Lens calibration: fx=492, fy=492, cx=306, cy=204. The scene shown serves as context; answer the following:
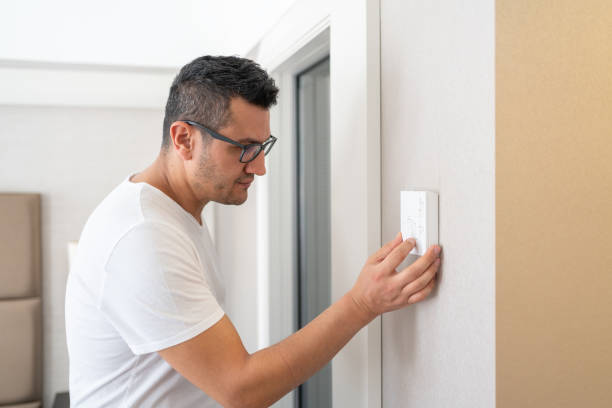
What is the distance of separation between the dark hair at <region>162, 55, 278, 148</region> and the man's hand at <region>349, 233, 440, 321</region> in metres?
0.40

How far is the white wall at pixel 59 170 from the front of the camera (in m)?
2.25

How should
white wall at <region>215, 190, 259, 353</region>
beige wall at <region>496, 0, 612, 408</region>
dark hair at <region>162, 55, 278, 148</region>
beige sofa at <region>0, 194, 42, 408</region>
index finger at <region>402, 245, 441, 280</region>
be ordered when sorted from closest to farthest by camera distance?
beige wall at <region>496, 0, 612, 408</region>, index finger at <region>402, 245, 441, 280</region>, dark hair at <region>162, 55, 278, 148</region>, white wall at <region>215, 190, 259, 353</region>, beige sofa at <region>0, 194, 42, 408</region>

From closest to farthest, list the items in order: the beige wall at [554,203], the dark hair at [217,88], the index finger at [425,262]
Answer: the beige wall at [554,203] → the index finger at [425,262] → the dark hair at [217,88]

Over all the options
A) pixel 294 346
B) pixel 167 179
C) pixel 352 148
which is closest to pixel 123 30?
pixel 167 179

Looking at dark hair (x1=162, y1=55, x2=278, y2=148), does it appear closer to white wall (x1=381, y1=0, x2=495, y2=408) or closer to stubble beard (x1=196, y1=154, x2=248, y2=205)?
stubble beard (x1=196, y1=154, x2=248, y2=205)

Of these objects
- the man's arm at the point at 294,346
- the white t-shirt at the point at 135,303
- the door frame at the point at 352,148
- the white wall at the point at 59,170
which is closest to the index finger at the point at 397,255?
the man's arm at the point at 294,346

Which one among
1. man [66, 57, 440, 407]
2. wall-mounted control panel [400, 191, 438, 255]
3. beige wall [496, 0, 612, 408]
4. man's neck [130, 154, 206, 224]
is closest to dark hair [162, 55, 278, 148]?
man [66, 57, 440, 407]

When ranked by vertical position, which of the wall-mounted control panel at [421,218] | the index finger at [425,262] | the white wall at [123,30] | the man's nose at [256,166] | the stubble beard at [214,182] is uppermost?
the white wall at [123,30]

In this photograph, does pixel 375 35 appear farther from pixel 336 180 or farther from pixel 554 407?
pixel 554 407

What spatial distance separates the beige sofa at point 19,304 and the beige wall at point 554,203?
2.13 metres

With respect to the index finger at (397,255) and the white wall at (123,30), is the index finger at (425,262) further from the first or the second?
the white wall at (123,30)

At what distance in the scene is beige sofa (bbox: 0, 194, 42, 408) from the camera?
2.15 metres

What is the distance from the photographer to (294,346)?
2.81 feet

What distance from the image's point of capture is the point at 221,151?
98 cm
